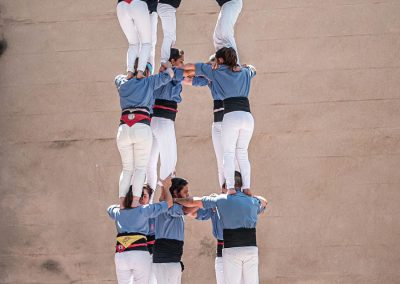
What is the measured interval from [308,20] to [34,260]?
4951mm

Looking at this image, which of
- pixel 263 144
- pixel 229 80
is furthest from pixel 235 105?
pixel 263 144

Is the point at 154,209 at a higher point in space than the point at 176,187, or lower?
lower

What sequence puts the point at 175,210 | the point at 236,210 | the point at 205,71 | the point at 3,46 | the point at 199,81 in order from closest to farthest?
the point at 236,210 < the point at 175,210 < the point at 205,71 < the point at 199,81 < the point at 3,46

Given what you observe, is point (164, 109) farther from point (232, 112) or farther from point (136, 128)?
point (232, 112)

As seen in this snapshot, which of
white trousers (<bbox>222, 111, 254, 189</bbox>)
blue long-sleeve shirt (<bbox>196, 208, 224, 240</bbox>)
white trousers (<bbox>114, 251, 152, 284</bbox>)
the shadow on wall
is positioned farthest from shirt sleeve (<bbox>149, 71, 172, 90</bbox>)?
the shadow on wall

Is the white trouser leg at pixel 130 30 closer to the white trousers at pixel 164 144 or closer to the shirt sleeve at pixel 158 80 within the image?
the shirt sleeve at pixel 158 80

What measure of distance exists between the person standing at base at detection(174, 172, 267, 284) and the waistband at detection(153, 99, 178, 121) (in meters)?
1.06

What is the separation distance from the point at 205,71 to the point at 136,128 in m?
0.87

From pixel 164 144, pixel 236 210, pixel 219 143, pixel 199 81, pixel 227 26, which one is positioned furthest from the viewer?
pixel 219 143

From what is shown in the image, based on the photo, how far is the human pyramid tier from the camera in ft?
26.6

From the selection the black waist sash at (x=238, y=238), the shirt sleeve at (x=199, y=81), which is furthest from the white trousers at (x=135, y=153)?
the black waist sash at (x=238, y=238)

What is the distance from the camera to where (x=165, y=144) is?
8594 mm

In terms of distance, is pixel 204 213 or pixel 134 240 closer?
pixel 134 240

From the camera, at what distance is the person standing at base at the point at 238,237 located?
805cm
